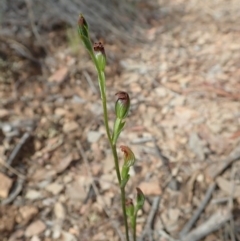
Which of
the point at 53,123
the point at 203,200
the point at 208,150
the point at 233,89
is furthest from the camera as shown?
the point at 233,89

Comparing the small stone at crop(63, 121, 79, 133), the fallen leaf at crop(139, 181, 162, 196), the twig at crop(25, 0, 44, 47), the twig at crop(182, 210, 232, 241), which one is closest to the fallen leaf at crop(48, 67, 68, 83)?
the twig at crop(25, 0, 44, 47)

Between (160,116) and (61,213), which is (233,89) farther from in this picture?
(61,213)

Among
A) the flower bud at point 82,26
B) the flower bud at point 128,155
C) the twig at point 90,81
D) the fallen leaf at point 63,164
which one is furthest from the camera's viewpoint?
the twig at point 90,81

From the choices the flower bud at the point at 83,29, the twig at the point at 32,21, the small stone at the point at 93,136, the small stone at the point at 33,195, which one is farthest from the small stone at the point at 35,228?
the twig at the point at 32,21

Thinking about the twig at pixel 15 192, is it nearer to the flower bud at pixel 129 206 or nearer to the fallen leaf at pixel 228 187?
the flower bud at pixel 129 206

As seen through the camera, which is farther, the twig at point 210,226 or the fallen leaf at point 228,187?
the fallen leaf at point 228,187

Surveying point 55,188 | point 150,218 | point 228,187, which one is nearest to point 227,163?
point 228,187

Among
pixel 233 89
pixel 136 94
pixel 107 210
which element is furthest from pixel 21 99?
pixel 233 89
